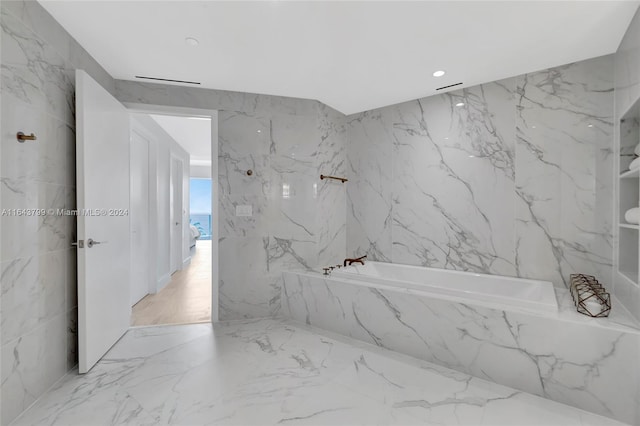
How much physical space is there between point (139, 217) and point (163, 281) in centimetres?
111

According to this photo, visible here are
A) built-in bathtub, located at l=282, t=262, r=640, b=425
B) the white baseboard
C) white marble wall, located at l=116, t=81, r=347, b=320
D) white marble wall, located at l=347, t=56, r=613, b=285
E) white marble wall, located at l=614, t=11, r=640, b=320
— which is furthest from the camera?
the white baseboard

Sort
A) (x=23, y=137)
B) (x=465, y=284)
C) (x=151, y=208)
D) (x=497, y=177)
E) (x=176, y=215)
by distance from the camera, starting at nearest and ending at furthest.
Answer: (x=23, y=137)
(x=497, y=177)
(x=465, y=284)
(x=151, y=208)
(x=176, y=215)

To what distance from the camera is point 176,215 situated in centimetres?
533

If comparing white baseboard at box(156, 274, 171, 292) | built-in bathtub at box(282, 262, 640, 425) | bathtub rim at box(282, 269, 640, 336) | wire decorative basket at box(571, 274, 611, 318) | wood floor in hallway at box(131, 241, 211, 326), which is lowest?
wood floor in hallway at box(131, 241, 211, 326)

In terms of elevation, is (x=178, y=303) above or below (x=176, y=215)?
below

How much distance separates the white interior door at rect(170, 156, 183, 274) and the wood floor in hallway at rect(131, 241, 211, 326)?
355mm

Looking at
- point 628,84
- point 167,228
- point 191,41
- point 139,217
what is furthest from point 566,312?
point 167,228

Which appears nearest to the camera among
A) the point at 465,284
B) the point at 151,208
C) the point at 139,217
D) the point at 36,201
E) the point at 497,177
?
the point at 36,201

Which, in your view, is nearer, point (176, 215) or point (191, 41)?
point (191, 41)

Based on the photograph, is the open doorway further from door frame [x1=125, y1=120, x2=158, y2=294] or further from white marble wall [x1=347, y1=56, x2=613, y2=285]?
white marble wall [x1=347, y1=56, x2=613, y2=285]

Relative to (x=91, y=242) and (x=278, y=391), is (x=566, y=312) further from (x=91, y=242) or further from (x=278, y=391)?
(x=91, y=242)

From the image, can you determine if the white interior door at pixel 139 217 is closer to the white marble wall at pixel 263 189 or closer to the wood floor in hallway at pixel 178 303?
the wood floor in hallway at pixel 178 303

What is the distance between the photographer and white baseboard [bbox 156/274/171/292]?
13.5 ft

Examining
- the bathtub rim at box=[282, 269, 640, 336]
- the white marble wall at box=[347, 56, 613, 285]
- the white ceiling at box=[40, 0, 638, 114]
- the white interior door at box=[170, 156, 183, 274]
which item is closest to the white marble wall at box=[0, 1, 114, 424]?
the white ceiling at box=[40, 0, 638, 114]
